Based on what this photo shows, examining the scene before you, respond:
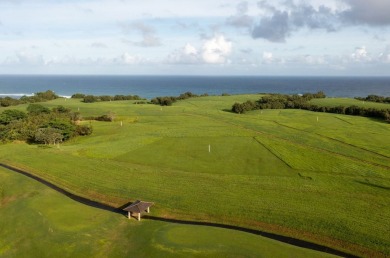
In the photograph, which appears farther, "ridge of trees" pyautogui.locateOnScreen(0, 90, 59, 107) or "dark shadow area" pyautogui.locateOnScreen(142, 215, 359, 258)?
"ridge of trees" pyautogui.locateOnScreen(0, 90, 59, 107)

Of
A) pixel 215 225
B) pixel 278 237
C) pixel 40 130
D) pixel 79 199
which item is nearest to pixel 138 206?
pixel 215 225

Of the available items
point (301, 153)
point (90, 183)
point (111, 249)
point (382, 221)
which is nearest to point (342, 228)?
point (382, 221)

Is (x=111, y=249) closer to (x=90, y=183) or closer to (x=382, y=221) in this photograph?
(x=90, y=183)

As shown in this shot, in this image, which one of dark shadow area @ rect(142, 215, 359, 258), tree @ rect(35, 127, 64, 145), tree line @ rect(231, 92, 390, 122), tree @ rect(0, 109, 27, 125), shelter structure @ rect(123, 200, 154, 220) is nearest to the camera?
dark shadow area @ rect(142, 215, 359, 258)

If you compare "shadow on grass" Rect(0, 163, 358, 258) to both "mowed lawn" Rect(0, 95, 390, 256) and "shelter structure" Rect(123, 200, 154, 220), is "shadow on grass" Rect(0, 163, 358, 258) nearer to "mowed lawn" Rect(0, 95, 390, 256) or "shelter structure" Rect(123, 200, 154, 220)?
"mowed lawn" Rect(0, 95, 390, 256)

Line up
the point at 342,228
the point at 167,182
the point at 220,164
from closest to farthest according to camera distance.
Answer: the point at 342,228
the point at 167,182
the point at 220,164

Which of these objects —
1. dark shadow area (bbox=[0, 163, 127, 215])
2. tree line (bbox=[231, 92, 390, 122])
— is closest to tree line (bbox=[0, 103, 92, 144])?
dark shadow area (bbox=[0, 163, 127, 215])

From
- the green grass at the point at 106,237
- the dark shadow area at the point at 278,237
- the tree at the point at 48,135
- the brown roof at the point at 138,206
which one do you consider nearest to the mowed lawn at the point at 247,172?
the dark shadow area at the point at 278,237
